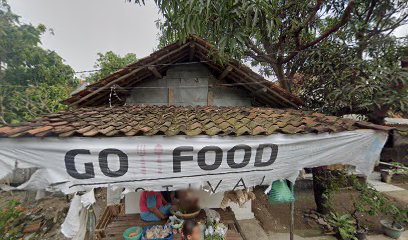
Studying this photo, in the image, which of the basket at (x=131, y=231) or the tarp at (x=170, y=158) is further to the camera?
the basket at (x=131, y=231)

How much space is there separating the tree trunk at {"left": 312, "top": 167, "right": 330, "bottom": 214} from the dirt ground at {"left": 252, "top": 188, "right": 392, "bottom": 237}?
668 mm

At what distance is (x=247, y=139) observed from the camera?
3217 mm

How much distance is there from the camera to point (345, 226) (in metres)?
5.52

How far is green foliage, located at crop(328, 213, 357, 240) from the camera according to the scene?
5304 mm

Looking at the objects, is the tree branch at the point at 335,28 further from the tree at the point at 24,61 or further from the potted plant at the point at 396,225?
the tree at the point at 24,61

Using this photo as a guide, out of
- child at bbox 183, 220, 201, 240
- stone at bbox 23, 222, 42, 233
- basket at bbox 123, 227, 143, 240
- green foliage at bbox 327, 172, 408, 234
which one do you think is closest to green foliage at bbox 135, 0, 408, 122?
green foliage at bbox 327, 172, 408, 234

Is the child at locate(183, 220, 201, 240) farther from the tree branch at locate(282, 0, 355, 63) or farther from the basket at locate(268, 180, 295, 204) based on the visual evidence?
the tree branch at locate(282, 0, 355, 63)

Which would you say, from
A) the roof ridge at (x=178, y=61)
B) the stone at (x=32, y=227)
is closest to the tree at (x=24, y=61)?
the stone at (x=32, y=227)

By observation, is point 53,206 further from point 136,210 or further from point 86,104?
point 86,104

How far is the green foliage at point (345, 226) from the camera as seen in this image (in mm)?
5304

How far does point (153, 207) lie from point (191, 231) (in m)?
1.23

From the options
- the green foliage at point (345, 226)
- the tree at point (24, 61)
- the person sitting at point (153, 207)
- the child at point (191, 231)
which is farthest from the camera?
the tree at point (24, 61)

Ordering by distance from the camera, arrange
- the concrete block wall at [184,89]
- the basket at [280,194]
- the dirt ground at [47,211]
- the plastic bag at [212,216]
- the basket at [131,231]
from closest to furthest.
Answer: the basket at [280,194] < the basket at [131,231] < the plastic bag at [212,216] < the concrete block wall at [184,89] < the dirt ground at [47,211]

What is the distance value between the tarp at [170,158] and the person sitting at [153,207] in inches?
70.2
